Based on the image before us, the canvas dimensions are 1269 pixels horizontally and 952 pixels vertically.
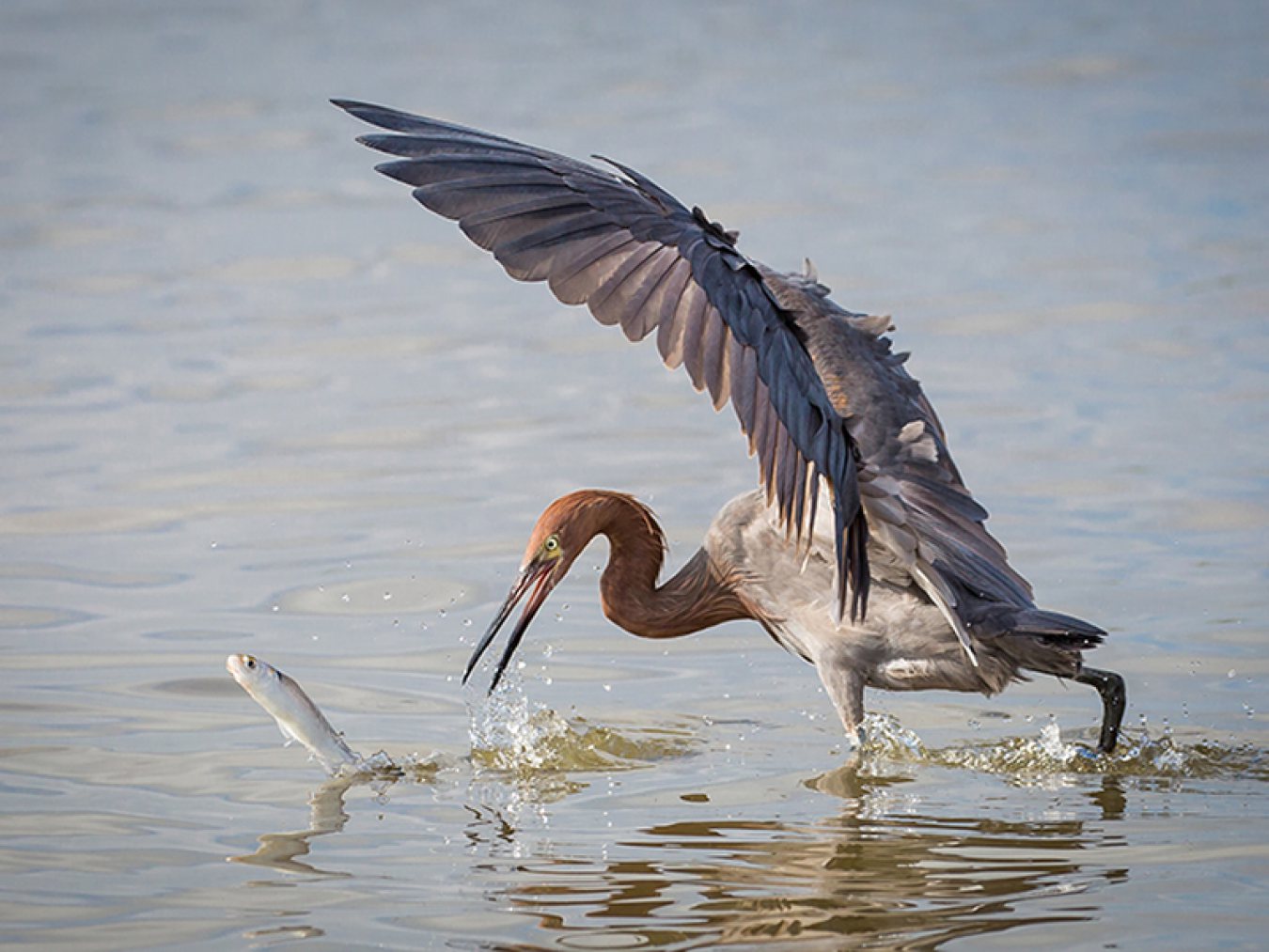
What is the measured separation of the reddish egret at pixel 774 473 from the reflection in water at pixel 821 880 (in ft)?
2.20

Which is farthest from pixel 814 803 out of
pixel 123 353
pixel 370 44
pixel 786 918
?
pixel 370 44

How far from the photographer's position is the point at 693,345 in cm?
625

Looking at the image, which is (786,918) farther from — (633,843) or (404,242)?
(404,242)

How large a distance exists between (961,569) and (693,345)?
1.46 m

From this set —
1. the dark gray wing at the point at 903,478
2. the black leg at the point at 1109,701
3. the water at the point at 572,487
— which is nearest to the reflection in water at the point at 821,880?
the water at the point at 572,487

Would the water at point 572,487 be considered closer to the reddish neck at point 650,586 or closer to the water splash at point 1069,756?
the water splash at point 1069,756

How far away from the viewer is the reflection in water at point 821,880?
5.55 metres

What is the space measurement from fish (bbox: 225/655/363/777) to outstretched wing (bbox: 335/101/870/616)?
4.82 ft

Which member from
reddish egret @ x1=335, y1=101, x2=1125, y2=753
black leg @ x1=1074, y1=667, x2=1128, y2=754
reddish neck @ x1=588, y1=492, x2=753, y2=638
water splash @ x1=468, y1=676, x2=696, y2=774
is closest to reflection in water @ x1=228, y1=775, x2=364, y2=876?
water splash @ x1=468, y1=676, x2=696, y2=774

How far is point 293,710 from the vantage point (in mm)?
6832

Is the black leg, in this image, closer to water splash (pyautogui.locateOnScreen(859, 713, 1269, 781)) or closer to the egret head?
water splash (pyautogui.locateOnScreen(859, 713, 1269, 781))

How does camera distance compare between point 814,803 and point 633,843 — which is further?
point 814,803

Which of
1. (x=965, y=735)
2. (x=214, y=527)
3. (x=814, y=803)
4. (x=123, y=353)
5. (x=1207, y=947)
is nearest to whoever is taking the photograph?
(x=1207, y=947)

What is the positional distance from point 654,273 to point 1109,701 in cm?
222
